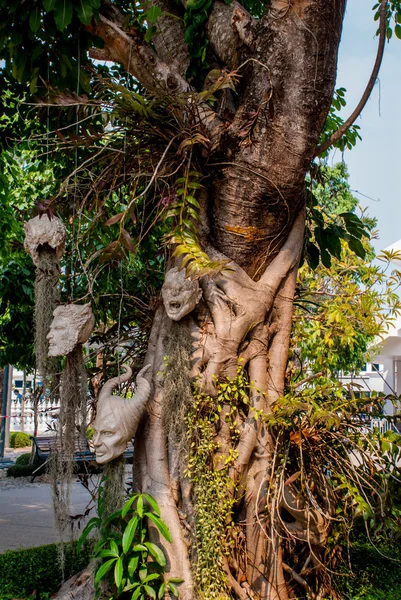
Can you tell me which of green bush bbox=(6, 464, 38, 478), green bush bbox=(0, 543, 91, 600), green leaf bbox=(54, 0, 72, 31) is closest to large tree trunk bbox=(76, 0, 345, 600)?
green leaf bbox=(54, 0, 72, 31)

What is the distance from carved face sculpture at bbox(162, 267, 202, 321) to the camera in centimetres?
418

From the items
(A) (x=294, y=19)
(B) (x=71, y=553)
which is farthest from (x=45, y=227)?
(B) (x=71, y=553)

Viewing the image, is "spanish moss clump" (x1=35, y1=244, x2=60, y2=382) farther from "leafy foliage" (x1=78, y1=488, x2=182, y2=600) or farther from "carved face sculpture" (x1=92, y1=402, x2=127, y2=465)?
"leafy foliage" (x1=78, y1=488, x2=182, y2=600)

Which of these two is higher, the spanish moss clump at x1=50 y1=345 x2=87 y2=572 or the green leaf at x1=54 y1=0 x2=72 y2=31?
the green leaf at x1=54 y1=0 x2=72 y2=31

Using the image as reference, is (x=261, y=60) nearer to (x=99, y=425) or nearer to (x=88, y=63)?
(x=88, y=63)

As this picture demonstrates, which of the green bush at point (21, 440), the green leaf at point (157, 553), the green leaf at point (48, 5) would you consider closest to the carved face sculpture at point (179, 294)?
the green leaf at point (157, 553)

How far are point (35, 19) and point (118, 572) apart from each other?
3.65 metres

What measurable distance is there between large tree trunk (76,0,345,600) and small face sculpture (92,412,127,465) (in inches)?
12.2

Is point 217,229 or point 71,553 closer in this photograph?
point 217,229

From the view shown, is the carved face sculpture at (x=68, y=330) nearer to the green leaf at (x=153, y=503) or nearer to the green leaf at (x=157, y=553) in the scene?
the green leaf at (x=153, y=503)

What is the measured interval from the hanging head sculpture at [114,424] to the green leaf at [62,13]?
8.08 ft

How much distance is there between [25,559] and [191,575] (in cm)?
228

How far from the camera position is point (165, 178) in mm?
4648

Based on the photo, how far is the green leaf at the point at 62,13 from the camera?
4207 mm
